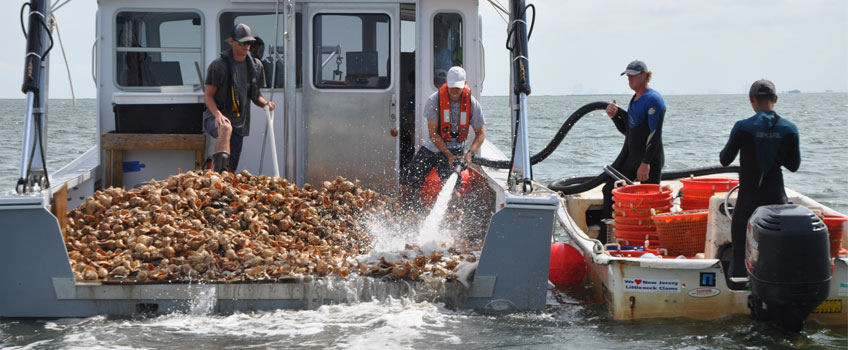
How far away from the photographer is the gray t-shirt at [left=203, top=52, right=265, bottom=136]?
28.9ft

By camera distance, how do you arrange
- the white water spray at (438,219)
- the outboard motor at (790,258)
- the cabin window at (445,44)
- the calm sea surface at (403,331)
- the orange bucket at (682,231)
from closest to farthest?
the outboard motor at (790,258) < the calm sea surface at (403,331) < the orange bucket at (682,231) < the white water spray at (438,219) < the cabin window at (445,44)

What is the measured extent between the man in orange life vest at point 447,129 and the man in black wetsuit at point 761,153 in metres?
3.03

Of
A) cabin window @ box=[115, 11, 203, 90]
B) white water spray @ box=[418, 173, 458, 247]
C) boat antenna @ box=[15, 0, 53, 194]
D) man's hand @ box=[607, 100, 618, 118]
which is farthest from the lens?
cabin window @ box=[115, 11, 203, 90]

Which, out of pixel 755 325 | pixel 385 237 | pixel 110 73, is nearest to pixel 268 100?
pixel 110 73

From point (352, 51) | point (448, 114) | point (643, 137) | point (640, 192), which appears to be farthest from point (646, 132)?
point (352, 51)

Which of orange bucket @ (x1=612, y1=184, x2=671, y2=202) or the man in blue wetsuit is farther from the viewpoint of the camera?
the man in blue wetsuit

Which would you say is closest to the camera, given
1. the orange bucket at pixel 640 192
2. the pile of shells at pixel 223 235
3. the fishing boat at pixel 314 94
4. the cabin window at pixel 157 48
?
the pile of shells at pixel 223 235

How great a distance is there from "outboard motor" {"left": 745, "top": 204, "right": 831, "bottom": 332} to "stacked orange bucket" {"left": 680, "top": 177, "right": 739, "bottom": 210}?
2.03 m

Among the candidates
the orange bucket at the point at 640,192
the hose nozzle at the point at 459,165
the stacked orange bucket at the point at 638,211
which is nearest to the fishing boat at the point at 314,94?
the hose nozzle at the point at 459,165

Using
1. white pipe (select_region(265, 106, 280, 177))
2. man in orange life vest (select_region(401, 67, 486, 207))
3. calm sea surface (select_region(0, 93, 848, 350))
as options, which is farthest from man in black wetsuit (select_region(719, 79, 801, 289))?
white pipe (select_region(265, 106, 280, 177))

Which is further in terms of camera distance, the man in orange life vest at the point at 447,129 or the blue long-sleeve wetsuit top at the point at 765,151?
the man in orange life vest at the point at 447,129

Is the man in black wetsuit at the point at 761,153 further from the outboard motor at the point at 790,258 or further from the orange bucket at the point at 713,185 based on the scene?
the orange bucket at the point at 713,185

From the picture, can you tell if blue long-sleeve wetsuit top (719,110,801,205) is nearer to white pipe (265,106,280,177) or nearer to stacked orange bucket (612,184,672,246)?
stacked orange bucket (612,184,672,246)

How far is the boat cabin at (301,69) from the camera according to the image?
9.43 metres
